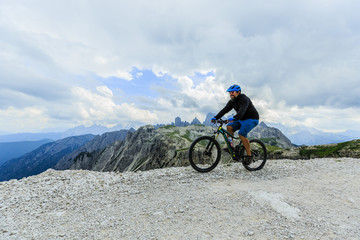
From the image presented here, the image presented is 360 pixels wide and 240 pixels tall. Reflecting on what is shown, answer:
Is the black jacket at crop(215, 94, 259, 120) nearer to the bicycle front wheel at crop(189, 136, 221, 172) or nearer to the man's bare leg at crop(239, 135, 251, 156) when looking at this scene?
the man's bare leg at crop(239, 135, 251, 156)

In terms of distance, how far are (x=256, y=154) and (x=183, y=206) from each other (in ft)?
21.7

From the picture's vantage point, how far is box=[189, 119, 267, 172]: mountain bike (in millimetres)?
9945

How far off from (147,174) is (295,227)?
296 inches

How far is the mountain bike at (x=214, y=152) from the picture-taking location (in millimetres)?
9945

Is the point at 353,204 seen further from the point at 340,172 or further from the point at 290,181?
the point at 340,172

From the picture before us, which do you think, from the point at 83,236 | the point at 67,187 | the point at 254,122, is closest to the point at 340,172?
the point at 254,122

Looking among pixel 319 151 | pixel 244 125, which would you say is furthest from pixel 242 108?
pixel 319 151

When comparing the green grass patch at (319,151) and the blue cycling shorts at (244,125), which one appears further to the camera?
the green grass patch at (319,151)

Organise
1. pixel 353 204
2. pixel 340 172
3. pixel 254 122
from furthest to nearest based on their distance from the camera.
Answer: pixel 340 172 < pixel 254 122 < pixel 353 204

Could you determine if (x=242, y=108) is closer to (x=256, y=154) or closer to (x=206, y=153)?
(x=206, y=153)

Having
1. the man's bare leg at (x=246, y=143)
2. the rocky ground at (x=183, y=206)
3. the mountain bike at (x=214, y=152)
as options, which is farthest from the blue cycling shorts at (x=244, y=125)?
the rocky ground at (x=183, y=206)

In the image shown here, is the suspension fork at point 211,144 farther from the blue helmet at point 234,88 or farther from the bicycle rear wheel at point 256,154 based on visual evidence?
the blue helmet at point 234,88

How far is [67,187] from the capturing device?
8.77 meters

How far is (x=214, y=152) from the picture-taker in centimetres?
992
